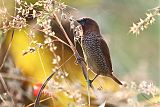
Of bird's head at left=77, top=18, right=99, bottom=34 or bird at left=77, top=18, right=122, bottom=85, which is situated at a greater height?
bird's head at left=77, top=18, right=99, bottom=34

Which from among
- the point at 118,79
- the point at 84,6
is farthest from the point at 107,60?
the point at 84,6

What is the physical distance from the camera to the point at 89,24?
1261 millimetres

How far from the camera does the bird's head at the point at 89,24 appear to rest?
1.26 metres

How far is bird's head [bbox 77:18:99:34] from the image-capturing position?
1.26 meters

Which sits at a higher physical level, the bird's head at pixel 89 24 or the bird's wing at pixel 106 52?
the bird's head at pixel 89 24

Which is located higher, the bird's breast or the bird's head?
the bird's head

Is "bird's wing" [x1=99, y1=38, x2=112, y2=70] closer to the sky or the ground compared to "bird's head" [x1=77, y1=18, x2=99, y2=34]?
closer to the ground

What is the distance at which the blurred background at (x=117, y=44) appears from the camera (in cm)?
121

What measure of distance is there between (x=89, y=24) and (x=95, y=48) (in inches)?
2.5

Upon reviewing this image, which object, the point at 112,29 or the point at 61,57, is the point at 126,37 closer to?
the point at 112,29

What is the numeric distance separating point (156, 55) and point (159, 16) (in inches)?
3.8

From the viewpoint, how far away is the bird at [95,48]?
1.26 meters

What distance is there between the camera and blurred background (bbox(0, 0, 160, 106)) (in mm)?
1214

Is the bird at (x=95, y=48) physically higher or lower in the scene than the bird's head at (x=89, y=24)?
lower
